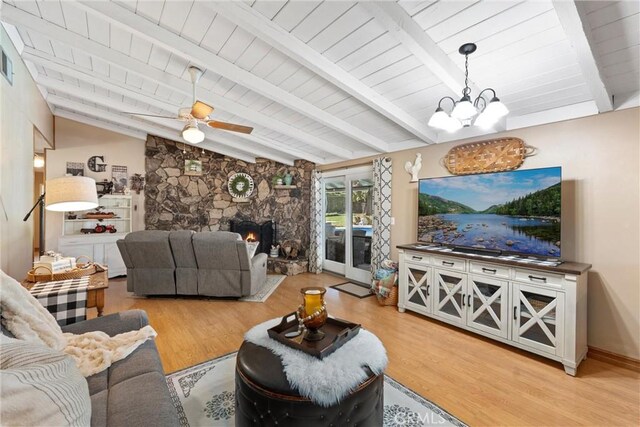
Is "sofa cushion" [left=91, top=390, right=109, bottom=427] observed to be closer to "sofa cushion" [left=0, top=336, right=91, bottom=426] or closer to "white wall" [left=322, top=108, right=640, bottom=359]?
"sofa cushion" [left=0, top=336, right=91, bottom=426]

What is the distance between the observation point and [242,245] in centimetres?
377

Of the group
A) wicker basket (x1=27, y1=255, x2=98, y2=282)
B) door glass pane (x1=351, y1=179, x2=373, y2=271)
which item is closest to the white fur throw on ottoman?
wicker basket (x1=27, y1=255, x2=98, y2=282)

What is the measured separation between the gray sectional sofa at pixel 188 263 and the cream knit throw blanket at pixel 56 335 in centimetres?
209

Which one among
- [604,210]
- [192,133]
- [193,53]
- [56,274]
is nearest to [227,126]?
[192,133]

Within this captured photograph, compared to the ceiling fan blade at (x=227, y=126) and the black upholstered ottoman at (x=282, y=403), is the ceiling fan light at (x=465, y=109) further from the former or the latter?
the ceiling fan blade at (x=227, y=126)

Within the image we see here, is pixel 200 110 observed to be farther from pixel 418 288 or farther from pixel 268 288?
pixel 418 288

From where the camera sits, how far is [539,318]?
2.42 meters

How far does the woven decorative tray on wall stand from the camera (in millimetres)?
2929

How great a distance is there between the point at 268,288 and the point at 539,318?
3472 mm

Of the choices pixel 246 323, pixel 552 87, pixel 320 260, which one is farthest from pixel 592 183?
pixel 320 260

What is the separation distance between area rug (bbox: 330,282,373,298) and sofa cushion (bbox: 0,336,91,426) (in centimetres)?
365

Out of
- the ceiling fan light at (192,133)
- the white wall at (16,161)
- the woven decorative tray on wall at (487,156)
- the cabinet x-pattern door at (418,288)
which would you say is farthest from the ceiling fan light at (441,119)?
the white wall at (16,161)

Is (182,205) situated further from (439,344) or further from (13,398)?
(13,398)

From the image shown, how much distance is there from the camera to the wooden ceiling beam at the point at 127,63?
229cm
